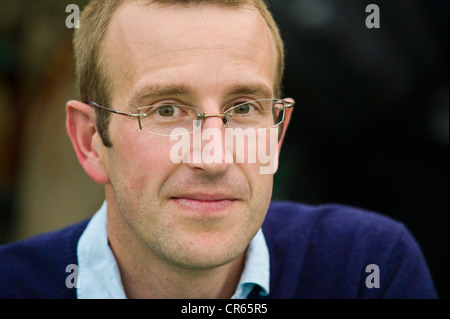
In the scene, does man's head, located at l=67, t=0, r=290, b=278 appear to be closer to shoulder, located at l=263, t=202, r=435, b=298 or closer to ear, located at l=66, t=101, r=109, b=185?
ear, located at l=66, t=101, r=109, b=185

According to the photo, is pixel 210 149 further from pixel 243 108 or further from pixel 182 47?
pixel 182 47

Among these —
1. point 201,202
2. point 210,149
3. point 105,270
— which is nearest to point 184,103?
point 210,149

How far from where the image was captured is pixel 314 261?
92.3 inches

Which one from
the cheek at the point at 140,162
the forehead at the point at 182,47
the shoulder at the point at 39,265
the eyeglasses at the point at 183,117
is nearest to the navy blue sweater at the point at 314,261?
the shoulder at the point at 39,265

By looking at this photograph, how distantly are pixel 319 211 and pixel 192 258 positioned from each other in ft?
3.07

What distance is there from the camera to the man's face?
1.85m

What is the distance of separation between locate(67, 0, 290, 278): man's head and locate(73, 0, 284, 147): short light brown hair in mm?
14

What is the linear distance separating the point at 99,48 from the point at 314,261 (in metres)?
1.23

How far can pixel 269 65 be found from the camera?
207cm

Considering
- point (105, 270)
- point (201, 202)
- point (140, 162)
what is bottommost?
point (105, 270)

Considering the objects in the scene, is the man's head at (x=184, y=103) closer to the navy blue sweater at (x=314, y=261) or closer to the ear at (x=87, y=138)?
the ear at (x=87, y=138)

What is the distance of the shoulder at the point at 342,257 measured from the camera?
7.47 ft

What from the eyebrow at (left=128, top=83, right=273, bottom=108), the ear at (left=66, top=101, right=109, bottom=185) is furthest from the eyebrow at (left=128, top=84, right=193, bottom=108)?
the ear at (left=66, top=101, right=109, bottom=185)
